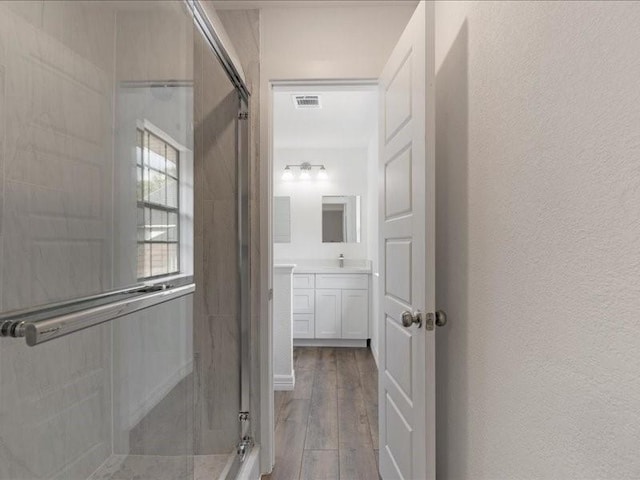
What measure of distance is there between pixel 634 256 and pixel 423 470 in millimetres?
1069

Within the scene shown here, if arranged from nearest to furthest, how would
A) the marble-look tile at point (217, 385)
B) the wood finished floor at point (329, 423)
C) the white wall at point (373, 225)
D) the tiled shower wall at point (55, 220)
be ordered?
1. the tiled shower wall at point (55, 220)
2. the marble-look tile at point (217, 385)
3. the wood finished floor at point (329, 423)
4. the white wall at point (373, 225)

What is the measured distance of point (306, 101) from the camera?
3.33 meters

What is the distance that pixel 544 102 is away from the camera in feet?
2.81

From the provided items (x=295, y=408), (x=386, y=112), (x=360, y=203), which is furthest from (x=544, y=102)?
(x=360, y=203)

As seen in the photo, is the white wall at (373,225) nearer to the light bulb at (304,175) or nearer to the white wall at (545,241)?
the light bulb at (304,175)

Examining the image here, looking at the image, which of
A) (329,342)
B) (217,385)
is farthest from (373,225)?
(217,385)

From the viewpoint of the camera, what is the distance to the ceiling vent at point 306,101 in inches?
127

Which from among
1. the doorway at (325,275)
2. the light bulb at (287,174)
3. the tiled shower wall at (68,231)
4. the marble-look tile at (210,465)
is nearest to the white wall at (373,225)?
the doorway at (325,275)

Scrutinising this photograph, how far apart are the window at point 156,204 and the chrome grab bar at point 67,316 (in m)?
0.13

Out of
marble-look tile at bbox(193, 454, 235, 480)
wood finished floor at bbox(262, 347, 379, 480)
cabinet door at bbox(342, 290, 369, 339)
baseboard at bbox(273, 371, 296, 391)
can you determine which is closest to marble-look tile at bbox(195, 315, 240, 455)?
marble-look tile at bbox(193, 454, 235, 480)

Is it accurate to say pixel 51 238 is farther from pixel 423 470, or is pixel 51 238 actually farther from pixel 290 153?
pixel 290 153

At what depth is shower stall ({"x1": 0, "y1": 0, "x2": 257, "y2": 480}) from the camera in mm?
921

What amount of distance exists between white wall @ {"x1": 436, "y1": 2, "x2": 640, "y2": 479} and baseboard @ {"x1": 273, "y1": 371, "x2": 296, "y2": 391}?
1.91m

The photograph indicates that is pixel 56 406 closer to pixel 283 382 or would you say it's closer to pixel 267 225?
pixel 267 225
